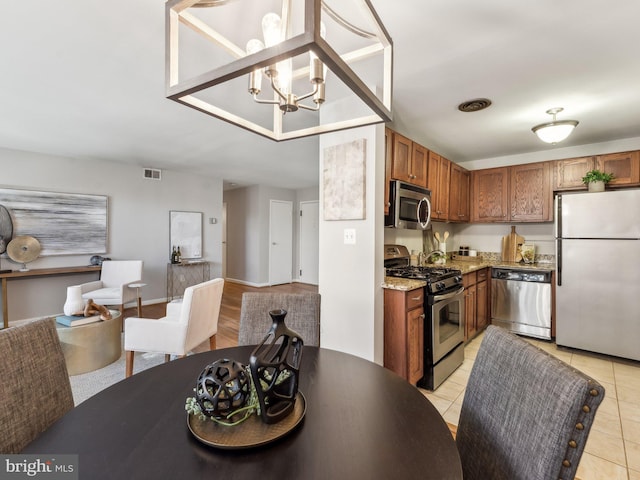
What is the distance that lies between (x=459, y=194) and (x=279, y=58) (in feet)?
12.5

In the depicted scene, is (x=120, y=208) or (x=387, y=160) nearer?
(x=387, y=160)

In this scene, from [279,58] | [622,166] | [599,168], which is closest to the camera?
[279,58]

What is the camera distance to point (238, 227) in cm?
714

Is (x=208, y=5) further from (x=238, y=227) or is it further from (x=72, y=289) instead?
(x=238, y=227)

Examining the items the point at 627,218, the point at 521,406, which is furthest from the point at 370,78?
the point at 627,218

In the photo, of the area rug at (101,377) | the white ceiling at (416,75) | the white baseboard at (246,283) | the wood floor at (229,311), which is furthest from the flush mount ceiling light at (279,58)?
the white baseboard at (246,283)

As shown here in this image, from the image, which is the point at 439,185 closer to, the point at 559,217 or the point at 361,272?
the point at 559,217

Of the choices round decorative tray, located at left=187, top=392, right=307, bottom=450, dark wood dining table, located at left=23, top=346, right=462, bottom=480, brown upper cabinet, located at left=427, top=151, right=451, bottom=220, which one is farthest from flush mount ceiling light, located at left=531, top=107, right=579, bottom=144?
round decorative tray, located at left=187, top=392, right=307, bottom=450

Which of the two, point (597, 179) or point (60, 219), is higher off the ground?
point (597, 179)

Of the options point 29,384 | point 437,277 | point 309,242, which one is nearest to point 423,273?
point 437,277

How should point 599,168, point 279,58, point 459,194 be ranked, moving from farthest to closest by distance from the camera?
point 459,194 < point 599,168 < point 279,58

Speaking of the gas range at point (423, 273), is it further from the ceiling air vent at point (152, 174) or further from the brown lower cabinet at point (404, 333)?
the ceiling air vent at point (152, 174)

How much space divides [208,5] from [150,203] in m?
4.78

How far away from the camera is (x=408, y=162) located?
9.27 ft
